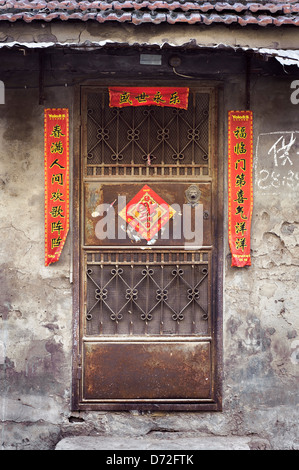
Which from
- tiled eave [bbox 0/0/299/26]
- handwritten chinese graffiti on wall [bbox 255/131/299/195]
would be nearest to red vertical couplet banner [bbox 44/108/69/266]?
tiled eave [bbox 0/0/299/26]

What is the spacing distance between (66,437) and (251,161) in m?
3.64

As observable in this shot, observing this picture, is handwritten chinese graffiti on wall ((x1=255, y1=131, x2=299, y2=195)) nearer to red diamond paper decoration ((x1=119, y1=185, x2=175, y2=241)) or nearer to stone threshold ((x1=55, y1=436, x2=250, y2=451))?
red diamond paper decoration ((x1=119, y1=185, x2=175, y2=241))

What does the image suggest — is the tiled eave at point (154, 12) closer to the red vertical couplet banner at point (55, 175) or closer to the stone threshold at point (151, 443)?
the red vertical couplet banner at point (55, 175)

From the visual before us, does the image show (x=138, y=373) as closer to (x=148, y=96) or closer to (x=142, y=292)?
(x=142, y=292)

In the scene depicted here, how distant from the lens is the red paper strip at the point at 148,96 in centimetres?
582

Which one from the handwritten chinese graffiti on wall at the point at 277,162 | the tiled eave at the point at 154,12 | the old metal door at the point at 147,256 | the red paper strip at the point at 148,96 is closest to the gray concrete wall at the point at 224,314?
the handwritten chinese graffiti on wall at the point at 277,162

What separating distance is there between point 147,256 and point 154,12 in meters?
2.55

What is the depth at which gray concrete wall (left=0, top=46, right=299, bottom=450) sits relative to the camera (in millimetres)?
5836

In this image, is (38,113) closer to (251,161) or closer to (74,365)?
(251,161)

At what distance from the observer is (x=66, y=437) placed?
5.80 metres

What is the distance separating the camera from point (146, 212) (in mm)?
5926

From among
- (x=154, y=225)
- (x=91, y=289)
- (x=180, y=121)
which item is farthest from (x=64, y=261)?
(x=180, y=121)

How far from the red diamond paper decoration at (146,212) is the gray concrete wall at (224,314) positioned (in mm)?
683

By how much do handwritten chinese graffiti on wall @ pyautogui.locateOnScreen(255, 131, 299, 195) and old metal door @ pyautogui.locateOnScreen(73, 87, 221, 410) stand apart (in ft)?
1.69
